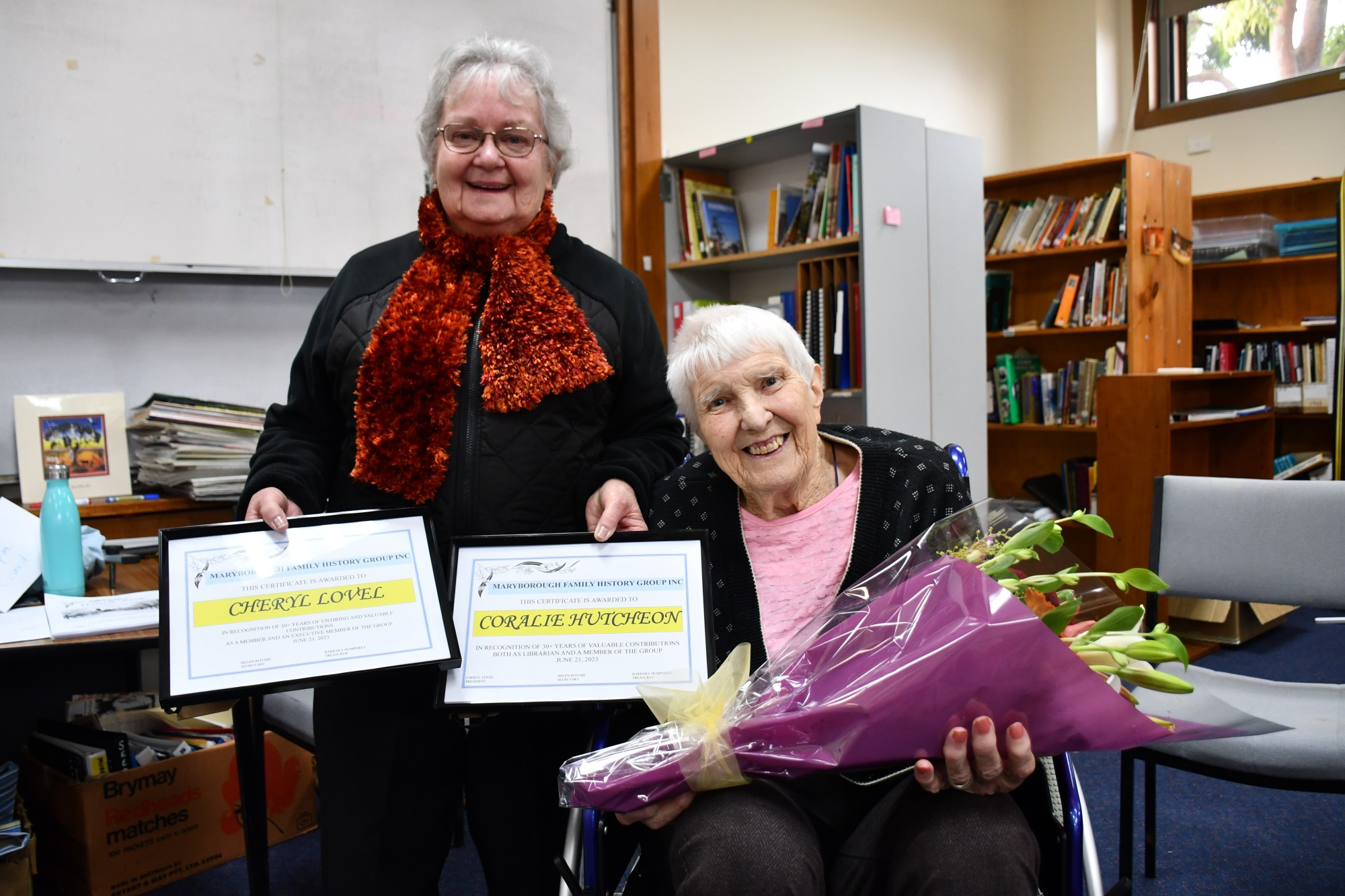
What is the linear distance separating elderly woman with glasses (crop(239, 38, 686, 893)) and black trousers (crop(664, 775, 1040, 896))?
13.5 inches

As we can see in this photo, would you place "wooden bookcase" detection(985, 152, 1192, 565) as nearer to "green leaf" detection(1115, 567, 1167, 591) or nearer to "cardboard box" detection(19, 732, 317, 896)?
"green leaf" detection(1115, 567, 1167, 591)

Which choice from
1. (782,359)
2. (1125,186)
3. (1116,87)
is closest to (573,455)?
(782,359)

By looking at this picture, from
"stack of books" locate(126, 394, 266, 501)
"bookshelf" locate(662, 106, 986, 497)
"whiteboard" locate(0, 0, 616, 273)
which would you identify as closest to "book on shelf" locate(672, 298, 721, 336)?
"bookshelf" locate(662, 106, 986, 497)

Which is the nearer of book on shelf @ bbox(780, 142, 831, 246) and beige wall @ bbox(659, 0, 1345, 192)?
book on shelf @ bbox(780, 142, 831, 246)

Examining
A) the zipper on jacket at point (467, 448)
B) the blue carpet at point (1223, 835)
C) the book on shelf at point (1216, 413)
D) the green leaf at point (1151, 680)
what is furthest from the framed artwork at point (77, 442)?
the book on shelf at point (1216, 413)

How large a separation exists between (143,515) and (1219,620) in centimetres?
394

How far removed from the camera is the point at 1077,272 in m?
5.24

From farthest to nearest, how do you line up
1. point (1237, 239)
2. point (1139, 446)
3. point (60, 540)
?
point (1237, 239) < point (1139, 446) < point (60, 540)

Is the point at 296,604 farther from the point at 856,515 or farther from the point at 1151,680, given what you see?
the point at 1151,680

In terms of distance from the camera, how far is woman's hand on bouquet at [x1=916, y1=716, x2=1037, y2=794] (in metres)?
1.03

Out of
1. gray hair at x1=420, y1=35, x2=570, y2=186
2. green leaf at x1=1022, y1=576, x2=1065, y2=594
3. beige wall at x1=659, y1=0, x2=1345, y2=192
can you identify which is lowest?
green leaf at x1=1022, y1=576, x2=1065, y2=594

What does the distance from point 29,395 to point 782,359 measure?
2.29 m

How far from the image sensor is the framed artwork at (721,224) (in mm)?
4105

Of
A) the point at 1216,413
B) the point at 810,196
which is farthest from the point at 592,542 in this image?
the point at 1216,413
